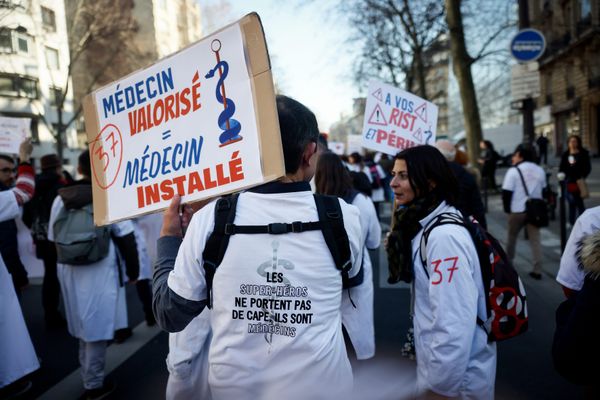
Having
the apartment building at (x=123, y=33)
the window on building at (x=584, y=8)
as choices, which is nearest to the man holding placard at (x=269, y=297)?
the apartment building at (x=123, y=33)

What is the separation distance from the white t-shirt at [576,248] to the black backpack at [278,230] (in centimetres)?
135

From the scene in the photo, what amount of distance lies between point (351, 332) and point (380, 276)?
16.9ft

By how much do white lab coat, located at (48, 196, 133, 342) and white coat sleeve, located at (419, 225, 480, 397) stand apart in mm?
2628

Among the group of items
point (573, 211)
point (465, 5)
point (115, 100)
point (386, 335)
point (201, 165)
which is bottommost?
point (386, 335)

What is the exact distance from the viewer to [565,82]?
3294 centimetres

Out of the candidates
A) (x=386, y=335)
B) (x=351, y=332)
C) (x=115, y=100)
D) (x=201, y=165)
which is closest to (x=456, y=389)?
(x=351, y=332)

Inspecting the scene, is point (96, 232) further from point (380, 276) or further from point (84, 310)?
point (380, 276)

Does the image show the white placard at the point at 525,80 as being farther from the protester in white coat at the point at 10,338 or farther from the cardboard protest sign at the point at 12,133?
the protester in white coat at the point at 10,338

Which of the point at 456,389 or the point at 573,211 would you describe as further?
the point at 573,211

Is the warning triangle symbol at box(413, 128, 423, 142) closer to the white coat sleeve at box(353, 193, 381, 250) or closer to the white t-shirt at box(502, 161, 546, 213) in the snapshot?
the white coat sleeve at box(353, 193, 381, 250)

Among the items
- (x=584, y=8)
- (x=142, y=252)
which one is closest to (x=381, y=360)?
(x=142, y=252)

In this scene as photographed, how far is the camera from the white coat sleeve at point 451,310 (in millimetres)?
1858

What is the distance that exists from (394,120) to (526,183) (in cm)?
306

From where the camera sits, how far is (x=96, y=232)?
3.44m
